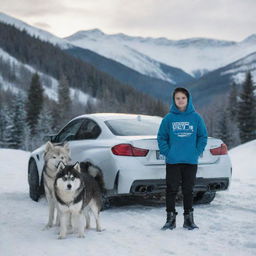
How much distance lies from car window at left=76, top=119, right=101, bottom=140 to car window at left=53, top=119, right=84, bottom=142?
196 millimetres

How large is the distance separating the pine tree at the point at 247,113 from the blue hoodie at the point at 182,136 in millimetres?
52327

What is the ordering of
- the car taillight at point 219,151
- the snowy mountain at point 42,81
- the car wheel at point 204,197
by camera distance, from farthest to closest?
the snowy mountain at point 42,81 → the car wheel at point 204,197 → the car taillight at point 219,151

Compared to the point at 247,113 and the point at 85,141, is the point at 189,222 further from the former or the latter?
the point at 247,113

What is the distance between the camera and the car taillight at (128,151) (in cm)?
682

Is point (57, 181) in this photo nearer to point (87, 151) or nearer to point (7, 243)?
point (7, 243)

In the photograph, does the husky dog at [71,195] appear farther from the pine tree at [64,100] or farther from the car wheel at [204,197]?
the pine tree at [64,100]

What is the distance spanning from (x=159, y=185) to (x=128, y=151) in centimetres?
A: 73

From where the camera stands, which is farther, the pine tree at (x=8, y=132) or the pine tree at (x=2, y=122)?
the pine tree at (x=2, y=122)

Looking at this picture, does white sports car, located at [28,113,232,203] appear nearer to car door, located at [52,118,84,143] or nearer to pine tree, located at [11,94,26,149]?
car door, located at [52,118,84,143]

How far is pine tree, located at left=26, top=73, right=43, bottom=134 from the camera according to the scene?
80.5 meters

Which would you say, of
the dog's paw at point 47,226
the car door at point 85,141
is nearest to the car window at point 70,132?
the car door at point 85,141

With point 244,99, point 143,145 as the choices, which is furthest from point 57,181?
point 244,99

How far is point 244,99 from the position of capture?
59.3m

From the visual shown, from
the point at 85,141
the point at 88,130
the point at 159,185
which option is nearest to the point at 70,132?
Answer: the point at 88,130
